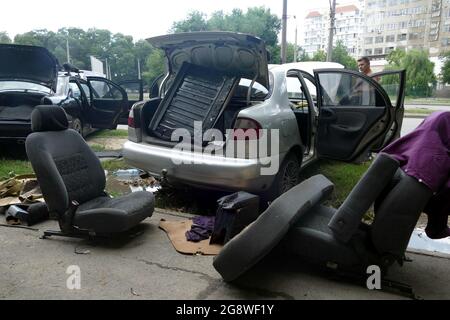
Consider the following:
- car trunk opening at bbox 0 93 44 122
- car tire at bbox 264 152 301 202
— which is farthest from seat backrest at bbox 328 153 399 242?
car trunk opening at bbox 0 93 44 122

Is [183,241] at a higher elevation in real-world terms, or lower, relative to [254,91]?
lower

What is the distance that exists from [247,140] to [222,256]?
1.34 metres

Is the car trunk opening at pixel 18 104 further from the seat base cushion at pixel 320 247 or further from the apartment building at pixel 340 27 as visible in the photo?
the apartment building at pixel 340 27

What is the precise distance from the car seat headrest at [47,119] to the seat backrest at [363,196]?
259cm

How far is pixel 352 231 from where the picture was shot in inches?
94.5

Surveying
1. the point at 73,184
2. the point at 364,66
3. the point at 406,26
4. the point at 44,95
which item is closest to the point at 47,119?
the point at 73,184

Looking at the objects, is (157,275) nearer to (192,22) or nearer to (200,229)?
(200,229)

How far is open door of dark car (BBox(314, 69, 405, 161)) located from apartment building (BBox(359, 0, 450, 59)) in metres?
60.0

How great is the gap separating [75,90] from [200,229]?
5.46m

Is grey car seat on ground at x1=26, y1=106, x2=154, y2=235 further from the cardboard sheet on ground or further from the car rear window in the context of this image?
the car rear window

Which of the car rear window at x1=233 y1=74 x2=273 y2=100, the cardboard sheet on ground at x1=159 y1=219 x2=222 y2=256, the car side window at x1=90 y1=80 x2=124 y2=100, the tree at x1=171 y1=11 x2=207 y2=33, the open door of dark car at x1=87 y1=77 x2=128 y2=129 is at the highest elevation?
the tree at x1=171 y1=11 x2=207 y2=33

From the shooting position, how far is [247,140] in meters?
3.46

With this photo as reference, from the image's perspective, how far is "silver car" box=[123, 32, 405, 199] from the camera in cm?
354
